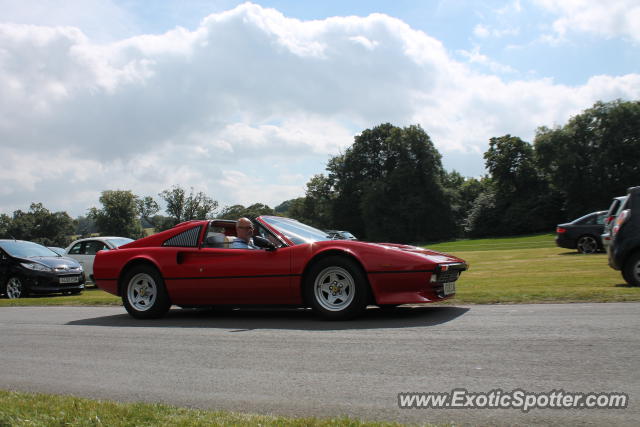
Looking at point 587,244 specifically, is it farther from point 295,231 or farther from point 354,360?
point 354,360

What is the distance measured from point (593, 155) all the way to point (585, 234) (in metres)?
46.7

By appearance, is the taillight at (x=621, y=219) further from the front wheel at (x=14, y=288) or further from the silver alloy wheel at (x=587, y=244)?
the front wheel at (x=14, y=288)

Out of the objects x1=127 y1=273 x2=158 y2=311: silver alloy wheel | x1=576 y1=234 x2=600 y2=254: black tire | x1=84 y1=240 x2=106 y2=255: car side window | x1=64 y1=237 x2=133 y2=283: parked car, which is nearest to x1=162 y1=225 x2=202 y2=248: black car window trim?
x1=127 y1=273 x2=158 y2=311: silver alloy wheel

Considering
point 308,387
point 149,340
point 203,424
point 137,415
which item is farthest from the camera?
point 149,340

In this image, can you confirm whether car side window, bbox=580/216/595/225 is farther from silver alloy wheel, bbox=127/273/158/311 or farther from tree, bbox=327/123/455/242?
tree, bbox=327/123/455/242

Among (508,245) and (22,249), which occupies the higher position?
(22,249)

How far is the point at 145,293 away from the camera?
812 centimetres

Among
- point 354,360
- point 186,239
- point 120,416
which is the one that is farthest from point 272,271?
point 120,416

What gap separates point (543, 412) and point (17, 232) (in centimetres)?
12698

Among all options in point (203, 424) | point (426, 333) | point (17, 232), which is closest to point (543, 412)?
point (203, 424)

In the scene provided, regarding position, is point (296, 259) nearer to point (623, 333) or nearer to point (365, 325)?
point (365, 325)

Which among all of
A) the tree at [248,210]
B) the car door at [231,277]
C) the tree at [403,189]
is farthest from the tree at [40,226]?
the car door at [231,277]

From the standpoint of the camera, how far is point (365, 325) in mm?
6219

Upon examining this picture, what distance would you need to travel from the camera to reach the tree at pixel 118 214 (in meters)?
109
